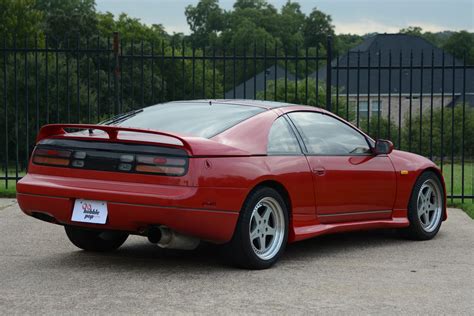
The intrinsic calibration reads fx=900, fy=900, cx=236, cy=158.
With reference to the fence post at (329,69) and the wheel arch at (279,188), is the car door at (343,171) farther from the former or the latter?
the fence post at (329,69)

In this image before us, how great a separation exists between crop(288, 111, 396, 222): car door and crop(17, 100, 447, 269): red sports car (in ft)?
0.04

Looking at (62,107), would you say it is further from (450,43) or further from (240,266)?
(450,43)

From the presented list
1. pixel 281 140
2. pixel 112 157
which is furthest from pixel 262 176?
pixel 112 157

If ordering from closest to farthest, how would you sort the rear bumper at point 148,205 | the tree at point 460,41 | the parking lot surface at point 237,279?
the parking lot surface at point 237,279, the rear bumper at point 148,205, the tree at point 460,41

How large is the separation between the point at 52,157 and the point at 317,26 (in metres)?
118

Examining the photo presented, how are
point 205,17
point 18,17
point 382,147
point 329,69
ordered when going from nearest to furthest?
point 382,147 → point 329,69 → point 18,17 → point 205,17

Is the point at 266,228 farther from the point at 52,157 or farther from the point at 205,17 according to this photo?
the point at 205,17

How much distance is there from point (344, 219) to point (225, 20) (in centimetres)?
12072

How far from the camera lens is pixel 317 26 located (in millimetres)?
123188

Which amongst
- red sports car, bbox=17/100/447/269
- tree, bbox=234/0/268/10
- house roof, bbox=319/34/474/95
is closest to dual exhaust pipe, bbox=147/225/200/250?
red sports car, bbox=17/100/447/269

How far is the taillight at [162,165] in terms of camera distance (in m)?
6.40

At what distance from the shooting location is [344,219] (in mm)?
7832

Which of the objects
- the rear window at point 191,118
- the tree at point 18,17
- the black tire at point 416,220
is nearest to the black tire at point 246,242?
the rear window at point 191,118

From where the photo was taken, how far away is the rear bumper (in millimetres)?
6344
